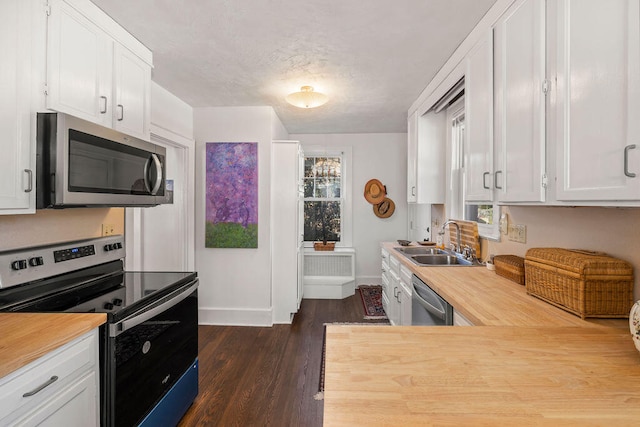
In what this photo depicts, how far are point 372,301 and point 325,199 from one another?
1742mm

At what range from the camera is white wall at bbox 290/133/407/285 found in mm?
5102

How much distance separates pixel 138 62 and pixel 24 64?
33.9 inches

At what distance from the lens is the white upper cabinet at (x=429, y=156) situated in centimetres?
A: 341

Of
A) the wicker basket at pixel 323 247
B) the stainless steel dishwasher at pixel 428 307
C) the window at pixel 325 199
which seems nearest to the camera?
the stainless steel dishwasher at pixel 428 307

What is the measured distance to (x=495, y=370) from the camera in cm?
87

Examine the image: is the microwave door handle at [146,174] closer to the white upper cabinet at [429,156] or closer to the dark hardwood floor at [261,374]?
the dark hardwood floor at [261,374]

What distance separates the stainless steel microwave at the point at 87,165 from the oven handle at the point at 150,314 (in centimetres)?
59

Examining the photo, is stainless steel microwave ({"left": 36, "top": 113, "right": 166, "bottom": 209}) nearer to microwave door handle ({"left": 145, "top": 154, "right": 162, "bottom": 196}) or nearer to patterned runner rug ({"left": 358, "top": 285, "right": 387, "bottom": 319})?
microwave door handle ({"left": 145, "top": 154, "right": 162, "bottom": 196})

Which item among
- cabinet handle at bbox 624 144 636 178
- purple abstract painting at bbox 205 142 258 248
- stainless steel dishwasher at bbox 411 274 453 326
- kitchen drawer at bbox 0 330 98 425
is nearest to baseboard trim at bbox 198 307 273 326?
purple abstract painting at bbox 205 142 258 248

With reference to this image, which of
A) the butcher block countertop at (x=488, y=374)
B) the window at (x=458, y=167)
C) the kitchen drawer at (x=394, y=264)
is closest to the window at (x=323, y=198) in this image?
the kitchen drawer at (x=394, y=264)

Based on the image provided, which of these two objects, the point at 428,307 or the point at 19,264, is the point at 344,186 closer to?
the point at 428,307

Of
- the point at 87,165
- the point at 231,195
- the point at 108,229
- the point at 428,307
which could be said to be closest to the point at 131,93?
the point at 87,165

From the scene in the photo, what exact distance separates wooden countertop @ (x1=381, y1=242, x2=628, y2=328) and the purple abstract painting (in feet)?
6.64

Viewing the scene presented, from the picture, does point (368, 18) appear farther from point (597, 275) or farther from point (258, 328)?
point (258, 328)
